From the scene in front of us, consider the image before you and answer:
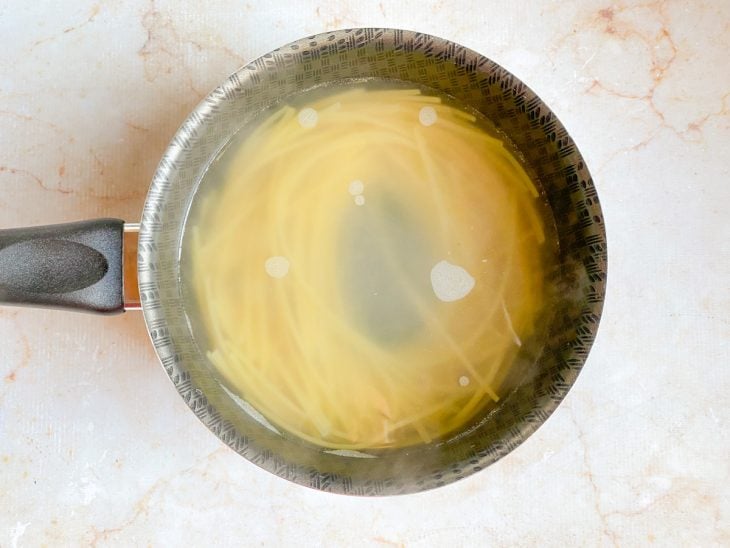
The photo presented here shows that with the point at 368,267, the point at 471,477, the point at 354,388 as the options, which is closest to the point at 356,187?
the point at 368,267

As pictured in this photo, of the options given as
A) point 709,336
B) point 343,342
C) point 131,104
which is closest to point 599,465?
point 709,336

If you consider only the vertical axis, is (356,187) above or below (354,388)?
above

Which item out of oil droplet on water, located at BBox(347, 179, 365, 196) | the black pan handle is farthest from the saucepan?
oil droplet on water, located at BBox(347, 179, 365, 196)

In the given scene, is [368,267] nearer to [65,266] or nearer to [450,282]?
[450,282]

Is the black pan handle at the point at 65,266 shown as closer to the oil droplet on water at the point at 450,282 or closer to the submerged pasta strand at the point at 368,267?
the submerged pasta strand at the point at 368,267

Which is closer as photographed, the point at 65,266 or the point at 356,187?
the point at 65,266

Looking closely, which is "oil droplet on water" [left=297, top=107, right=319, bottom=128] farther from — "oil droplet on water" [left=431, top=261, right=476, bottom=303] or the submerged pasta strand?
"oil droplet on water" [left=431, top=261, right=476, bottom=303]
